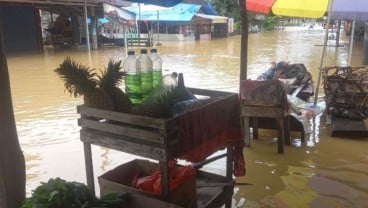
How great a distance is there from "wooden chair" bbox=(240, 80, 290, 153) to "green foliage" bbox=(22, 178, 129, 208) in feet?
9.90

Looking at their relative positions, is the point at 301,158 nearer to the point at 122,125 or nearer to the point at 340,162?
the point at 340,162

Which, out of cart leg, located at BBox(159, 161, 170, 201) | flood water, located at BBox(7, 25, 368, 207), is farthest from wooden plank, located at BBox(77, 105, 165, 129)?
flood water, located at BBox(7, 25, 368, 207)

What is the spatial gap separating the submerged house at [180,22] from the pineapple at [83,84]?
26567 mm

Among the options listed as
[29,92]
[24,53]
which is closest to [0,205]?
[29,92]

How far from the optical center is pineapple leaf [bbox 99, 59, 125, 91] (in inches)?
100

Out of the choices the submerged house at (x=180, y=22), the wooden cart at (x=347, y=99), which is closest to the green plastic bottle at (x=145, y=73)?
the wooden cart at (x=347, y=99)

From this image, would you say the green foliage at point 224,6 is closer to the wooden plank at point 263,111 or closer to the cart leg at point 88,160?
the wooden plank at point 263,111

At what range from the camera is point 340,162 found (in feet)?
16.1

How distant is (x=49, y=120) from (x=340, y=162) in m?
5.24

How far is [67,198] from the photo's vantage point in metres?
2.33

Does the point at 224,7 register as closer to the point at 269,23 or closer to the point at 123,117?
the point at 269,23

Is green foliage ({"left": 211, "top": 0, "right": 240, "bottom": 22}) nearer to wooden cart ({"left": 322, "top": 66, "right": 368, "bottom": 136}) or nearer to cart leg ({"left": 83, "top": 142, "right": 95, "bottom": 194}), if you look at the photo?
wooden cart ({"left": 322, "top": 66, "right": 368, "bottom": 136})

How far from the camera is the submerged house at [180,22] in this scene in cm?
2947

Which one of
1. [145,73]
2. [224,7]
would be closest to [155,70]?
[145,73]
